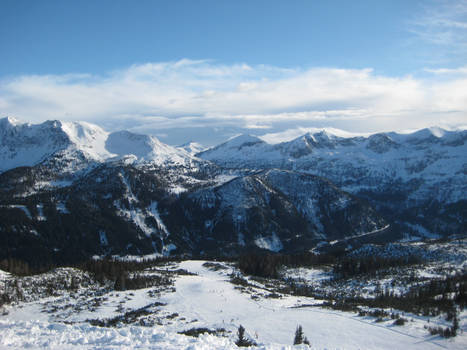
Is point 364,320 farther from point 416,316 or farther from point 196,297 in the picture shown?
point 196,297

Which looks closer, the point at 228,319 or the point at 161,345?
the point at 161,345

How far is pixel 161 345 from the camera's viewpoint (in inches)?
1193

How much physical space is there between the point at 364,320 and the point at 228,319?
738 inches

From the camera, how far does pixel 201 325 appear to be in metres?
47.2

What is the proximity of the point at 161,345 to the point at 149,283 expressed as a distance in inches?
2329

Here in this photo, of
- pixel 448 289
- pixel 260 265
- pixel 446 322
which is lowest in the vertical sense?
pixel 260 265

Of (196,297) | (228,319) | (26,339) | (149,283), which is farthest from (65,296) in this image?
(26,339)

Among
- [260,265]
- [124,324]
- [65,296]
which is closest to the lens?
[124,324]

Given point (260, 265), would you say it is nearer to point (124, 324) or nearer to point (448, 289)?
point (448, 289)

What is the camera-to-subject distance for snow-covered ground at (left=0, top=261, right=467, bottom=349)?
1265 inches

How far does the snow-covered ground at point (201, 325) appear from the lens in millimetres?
32125

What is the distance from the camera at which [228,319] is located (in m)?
53.5

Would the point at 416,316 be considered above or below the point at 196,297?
above

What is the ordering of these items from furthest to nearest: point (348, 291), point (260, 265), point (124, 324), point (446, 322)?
1. point (260, 265)
2. point (348, 291)
3. point (124, 324)
4. point (446, 322)
